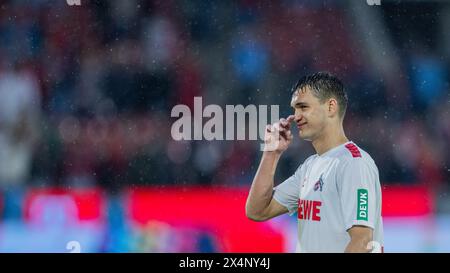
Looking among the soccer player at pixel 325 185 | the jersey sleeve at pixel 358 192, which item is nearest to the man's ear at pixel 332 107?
the soccer player at pixel 325 185

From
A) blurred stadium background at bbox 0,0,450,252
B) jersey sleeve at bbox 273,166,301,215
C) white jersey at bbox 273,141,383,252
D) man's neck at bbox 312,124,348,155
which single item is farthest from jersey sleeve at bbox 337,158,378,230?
blurred stadium background at bbox 0,0,450,252

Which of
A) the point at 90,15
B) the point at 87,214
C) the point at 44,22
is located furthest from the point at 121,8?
the point at 87,214

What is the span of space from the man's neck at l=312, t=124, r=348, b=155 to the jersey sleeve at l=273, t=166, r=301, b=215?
0.90 ft

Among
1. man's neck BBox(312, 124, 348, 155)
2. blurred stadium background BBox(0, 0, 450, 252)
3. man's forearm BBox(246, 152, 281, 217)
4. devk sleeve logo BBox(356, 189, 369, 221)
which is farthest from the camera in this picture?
blurred stadium background BBox(0, 0, 450, 252)

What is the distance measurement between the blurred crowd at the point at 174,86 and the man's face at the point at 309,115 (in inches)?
131

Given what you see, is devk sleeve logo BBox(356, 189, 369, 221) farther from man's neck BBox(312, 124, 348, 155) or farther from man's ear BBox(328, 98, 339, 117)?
man's ear BBox(328, 98, 339, 117)

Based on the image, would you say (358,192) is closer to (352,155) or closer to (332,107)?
(352,155)

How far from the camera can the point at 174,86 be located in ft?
22.9

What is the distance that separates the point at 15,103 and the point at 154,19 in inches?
72.3

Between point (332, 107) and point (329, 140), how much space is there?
0.17m

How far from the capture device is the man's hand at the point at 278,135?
319 centimetres

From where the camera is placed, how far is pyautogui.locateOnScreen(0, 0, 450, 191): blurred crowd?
6543mm

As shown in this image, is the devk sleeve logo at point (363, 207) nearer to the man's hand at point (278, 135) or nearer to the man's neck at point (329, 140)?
the man's neck at point (329, 140)

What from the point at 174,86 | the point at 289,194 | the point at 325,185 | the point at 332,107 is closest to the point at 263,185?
the point at 289,194
